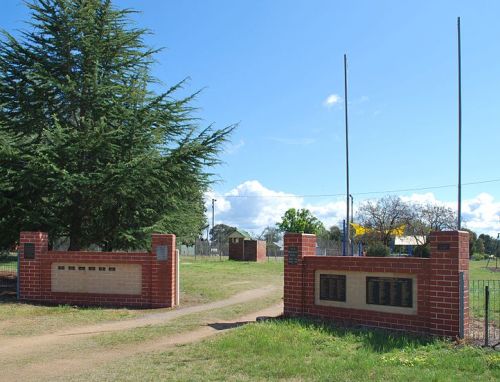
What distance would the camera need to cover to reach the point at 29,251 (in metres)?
16.2

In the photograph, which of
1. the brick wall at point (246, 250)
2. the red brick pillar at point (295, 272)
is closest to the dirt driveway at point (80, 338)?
the red brick pillar at point (295, 272)

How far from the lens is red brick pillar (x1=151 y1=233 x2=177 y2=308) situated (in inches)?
611

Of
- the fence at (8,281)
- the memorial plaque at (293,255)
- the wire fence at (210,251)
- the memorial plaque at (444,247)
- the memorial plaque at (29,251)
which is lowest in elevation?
the wire fence at (210,251)

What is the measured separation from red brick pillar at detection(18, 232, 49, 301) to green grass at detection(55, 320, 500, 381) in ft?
26.6

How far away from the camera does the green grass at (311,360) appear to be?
7395 millimetres

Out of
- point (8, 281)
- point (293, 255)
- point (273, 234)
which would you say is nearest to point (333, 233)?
point (273, 234)

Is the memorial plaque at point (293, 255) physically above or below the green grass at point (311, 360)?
above

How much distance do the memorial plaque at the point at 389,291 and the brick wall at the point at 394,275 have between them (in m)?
0.09

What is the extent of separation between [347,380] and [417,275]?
3.70 meters

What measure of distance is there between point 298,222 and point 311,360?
3176 inches

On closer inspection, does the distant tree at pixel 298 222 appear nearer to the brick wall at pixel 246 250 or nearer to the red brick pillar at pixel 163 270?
the brick wall at pixel 246 250

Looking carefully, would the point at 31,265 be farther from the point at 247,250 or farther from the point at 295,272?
the point at 247,250

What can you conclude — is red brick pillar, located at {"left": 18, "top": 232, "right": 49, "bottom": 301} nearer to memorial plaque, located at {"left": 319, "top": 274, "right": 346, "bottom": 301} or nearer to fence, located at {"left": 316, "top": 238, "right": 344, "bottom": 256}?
memorial plaque, located at {"left": 319, "top": 274, "right": 346, "bottom": 301}

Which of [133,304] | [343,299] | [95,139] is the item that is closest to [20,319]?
[133,304]
